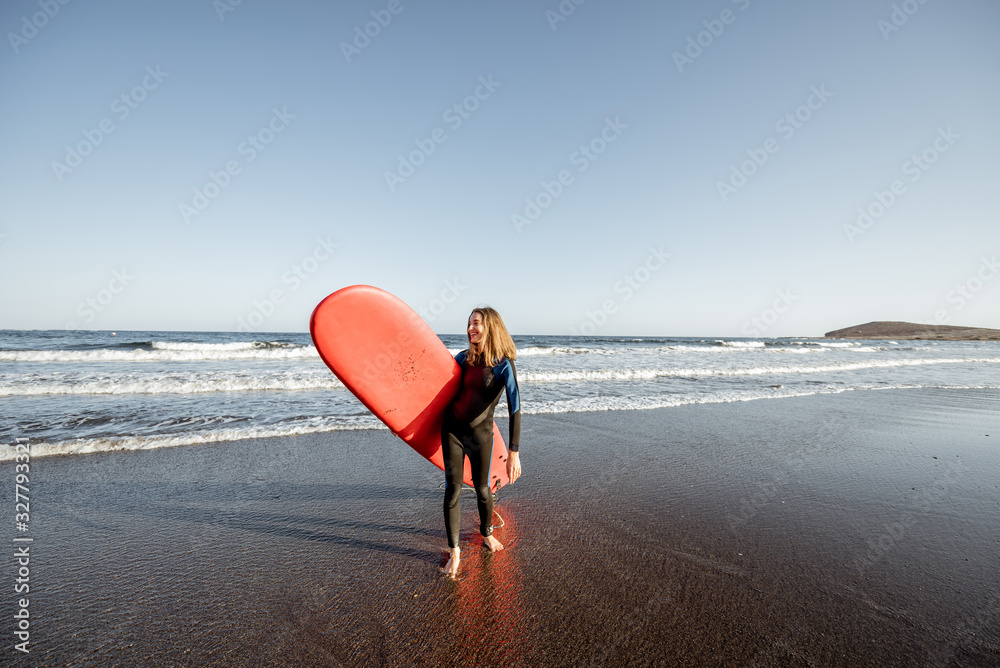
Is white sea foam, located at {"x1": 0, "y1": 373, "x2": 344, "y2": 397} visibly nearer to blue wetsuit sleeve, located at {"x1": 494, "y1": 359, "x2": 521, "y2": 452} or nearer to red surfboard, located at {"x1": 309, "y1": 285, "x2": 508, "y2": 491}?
red surfboard, located at {"x1": 309, "y1": 285, "x2": 508, "y2": 491}

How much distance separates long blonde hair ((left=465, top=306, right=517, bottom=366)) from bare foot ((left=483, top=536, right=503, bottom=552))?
124 cm

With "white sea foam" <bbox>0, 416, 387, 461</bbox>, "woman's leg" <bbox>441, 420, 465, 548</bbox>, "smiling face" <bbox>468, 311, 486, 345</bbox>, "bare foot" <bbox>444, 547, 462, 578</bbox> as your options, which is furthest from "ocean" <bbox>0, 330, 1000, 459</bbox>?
"smiling face" <bbox>468, 311, 486, 345</bbox>

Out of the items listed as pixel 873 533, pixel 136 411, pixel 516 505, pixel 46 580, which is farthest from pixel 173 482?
pixel 873 533

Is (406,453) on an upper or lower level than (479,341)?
lower

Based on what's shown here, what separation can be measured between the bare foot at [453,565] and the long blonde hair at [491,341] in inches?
48.0

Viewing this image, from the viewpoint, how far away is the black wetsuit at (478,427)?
9.39ft

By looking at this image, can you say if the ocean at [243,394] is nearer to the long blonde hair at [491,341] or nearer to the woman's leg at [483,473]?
the woman's leg at [483,473]

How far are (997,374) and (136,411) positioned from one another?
84.5 ft

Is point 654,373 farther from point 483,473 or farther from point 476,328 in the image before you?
point 476,328

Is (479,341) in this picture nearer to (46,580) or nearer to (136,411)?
(46,580)

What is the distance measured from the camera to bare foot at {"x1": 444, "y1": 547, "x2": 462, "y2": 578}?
8.80 ft

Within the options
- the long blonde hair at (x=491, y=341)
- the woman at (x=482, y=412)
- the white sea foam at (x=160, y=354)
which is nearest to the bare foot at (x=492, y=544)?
the woman at (x=482, y=412)

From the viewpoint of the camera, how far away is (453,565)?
2.70 meters

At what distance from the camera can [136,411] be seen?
687cm
